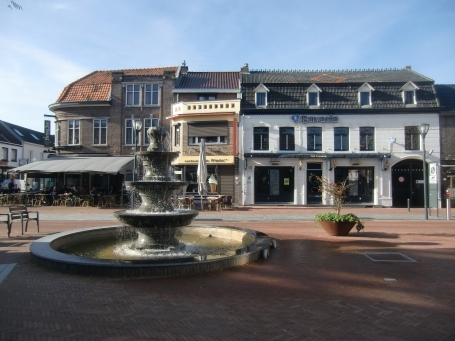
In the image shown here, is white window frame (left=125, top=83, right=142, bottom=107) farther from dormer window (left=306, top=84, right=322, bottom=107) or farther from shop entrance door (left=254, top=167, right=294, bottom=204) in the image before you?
dormer window (left=306, top=84, right=322, bottom=107)

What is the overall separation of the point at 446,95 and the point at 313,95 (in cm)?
1074

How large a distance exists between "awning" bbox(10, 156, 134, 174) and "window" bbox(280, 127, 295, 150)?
38.3 ft

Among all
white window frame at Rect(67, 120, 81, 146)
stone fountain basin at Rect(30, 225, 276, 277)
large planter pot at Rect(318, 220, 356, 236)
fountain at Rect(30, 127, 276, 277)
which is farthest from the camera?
white window frame at Rect(67, 120, 81, 146)

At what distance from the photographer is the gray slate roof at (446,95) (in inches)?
1142

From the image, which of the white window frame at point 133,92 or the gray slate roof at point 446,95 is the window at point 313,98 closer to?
the gray slate roof at point 446,95

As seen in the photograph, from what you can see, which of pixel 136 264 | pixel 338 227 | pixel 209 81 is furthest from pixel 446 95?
pixel 136 264

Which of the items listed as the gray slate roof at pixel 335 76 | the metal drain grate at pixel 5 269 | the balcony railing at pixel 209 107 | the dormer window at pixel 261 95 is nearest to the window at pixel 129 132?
the balcony railing at pixel 209 107

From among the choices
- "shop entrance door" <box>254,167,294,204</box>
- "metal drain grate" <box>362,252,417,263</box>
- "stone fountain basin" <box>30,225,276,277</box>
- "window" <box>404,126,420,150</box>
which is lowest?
"metal drain grate" <box>362,252,417,263</box>

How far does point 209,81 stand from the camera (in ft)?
109

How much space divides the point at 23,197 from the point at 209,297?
2648 centimetres

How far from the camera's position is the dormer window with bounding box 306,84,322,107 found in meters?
29.1

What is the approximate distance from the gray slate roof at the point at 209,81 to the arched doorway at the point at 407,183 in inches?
572

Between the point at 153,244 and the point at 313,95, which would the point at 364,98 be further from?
the point at 153,244

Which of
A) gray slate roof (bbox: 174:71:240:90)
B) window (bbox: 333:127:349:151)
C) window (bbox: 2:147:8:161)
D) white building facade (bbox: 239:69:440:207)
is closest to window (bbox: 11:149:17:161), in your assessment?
window (bbox: 2:147:8:161)
